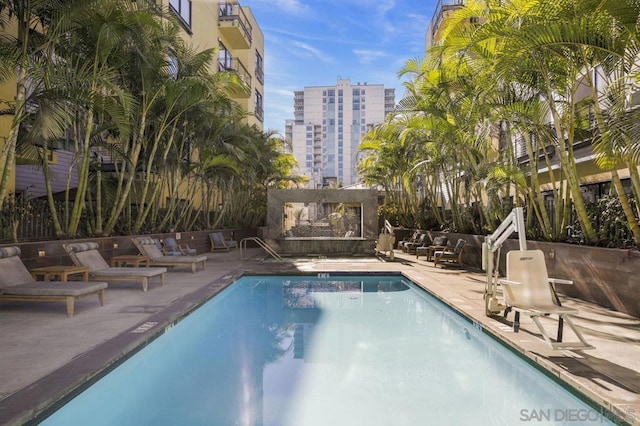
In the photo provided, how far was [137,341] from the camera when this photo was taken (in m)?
4.86

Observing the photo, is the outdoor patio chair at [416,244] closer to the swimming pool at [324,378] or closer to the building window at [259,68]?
the swimming pool at [324,378]

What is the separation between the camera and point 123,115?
29.3ft

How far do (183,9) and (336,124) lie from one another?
9878 cm

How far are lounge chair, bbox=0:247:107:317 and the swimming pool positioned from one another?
4.77ft

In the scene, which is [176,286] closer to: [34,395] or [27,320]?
[27,320]

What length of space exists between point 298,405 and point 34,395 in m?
2.10

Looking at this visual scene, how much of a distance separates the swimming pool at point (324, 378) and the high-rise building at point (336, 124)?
4219 inches

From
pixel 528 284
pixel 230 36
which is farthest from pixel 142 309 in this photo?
pixel 230 36

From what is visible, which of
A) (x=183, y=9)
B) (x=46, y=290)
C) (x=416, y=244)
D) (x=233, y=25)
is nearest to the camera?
(x=46, y=290)

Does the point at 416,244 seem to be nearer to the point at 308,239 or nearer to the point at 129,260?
the point at 308,239

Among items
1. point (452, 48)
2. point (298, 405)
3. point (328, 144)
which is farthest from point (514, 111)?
point (328, 144)

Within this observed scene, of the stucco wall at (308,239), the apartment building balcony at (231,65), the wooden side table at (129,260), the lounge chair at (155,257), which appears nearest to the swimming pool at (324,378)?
the wooden side table at (129,260)

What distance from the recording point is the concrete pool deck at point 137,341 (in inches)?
135

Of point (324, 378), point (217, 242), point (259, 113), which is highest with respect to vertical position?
point (259, 113)
